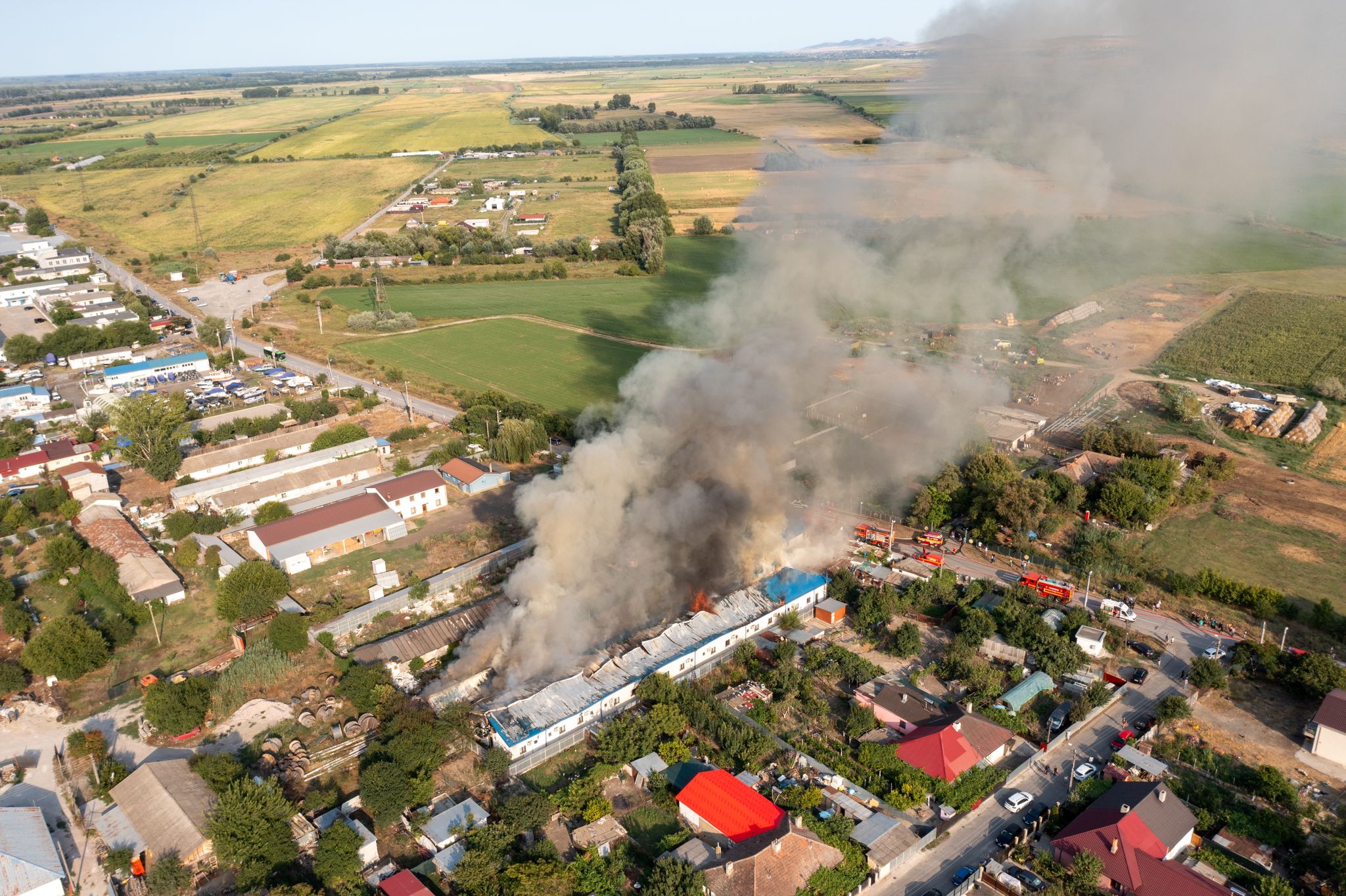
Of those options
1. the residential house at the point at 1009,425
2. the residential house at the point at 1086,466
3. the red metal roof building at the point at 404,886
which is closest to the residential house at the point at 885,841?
the red metal roof building at the point at 404,886

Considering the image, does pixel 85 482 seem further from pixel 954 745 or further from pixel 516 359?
pixel 954 745

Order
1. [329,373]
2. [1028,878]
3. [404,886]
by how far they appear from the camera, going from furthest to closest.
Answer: [329,373], [1028,878], [404,886]

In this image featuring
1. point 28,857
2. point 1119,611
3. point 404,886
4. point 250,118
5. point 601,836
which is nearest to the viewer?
point 404,886

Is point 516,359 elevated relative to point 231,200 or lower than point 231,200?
lower

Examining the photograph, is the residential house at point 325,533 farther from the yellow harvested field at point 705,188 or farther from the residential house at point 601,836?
the yellow harvested field at point 705,188

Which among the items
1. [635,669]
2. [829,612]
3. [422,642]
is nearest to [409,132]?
[422,642]

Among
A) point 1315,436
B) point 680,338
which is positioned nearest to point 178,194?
point 680,338
